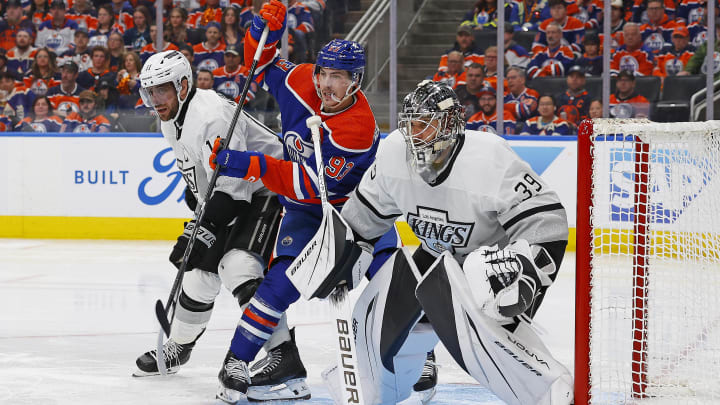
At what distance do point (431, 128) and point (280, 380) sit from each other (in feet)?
3.56

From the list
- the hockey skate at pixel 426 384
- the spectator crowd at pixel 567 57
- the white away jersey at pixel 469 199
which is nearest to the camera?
the white away jersey at pixel 469 199

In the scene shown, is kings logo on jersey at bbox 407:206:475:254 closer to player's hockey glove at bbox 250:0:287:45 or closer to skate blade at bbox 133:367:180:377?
player's hockey glove at bbox 250:0:287:45

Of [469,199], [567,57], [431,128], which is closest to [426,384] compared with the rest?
[469,199]

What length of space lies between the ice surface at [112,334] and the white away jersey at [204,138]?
0.66 metres

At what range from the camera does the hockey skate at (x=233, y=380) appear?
293 cm

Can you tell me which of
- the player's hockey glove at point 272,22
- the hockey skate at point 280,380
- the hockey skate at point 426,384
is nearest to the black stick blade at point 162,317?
the hockey skate at point 280,380

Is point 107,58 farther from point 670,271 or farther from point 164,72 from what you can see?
point 670,271

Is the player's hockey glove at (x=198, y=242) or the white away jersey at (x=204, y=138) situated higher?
the white away jersey at (x=204, y=138)

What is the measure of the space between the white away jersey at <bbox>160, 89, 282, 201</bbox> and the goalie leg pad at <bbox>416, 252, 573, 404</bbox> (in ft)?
3.40

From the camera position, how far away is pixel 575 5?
6.49 metres

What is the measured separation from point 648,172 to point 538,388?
806mm

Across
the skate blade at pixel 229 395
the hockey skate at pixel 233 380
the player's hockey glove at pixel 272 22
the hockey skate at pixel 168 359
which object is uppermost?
the player's hockey glove at pixel 272 22

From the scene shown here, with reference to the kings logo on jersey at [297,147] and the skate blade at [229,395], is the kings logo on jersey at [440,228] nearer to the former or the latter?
the kings logo on jersey at [297,147]

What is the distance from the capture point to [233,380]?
2.93m
